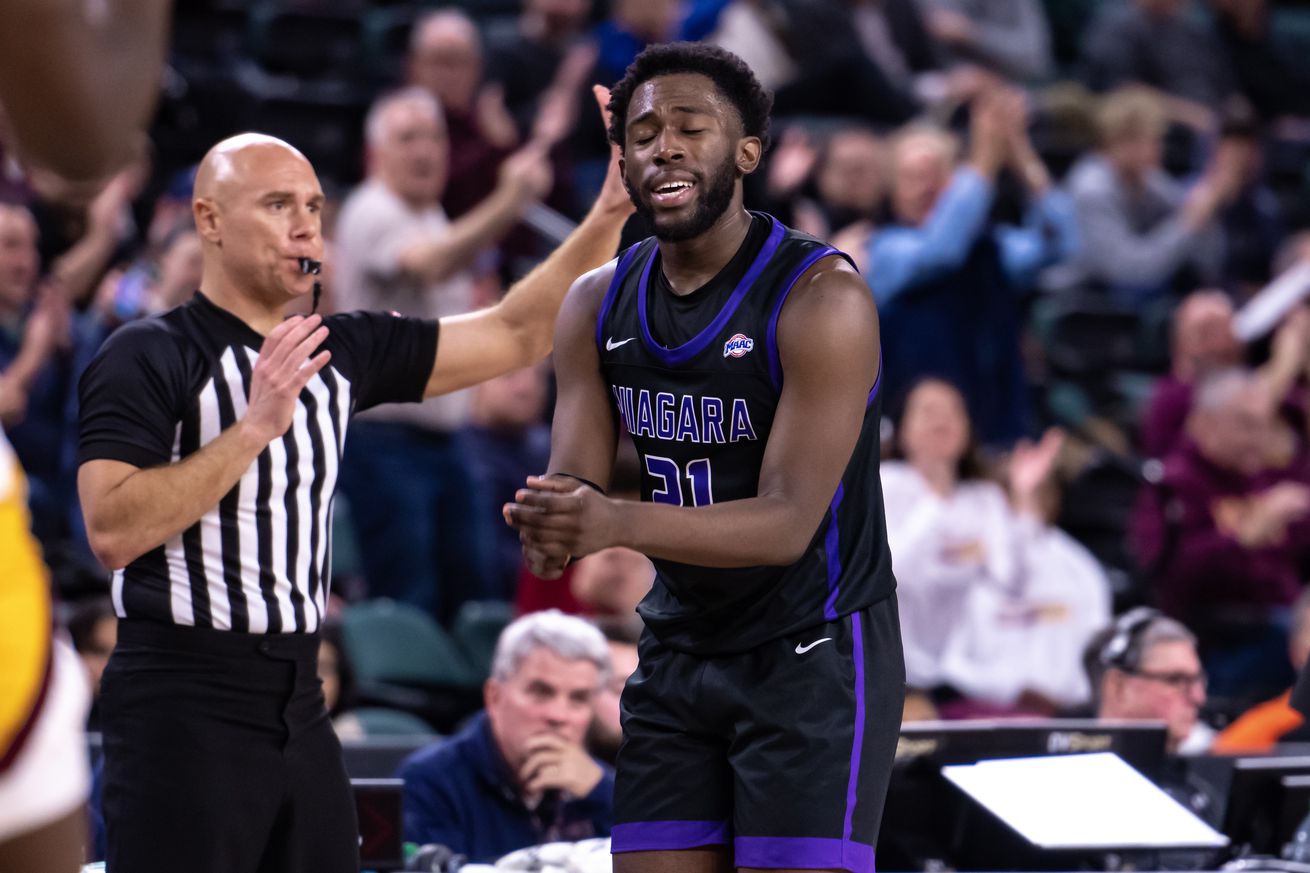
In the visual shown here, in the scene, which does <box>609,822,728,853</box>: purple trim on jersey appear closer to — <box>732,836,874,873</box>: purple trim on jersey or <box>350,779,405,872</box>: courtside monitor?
<box>732,836,874,873</box>: purple trim on jersey

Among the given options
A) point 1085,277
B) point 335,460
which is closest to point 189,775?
point 335,460

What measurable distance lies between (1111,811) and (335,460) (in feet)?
6.18

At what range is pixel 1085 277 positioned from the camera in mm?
10297

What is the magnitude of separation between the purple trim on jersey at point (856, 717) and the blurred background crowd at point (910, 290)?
2598mm

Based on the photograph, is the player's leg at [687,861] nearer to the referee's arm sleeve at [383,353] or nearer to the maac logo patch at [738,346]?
the maac logo patch at [738,346]

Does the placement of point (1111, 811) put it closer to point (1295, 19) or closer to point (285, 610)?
point (285, 610)

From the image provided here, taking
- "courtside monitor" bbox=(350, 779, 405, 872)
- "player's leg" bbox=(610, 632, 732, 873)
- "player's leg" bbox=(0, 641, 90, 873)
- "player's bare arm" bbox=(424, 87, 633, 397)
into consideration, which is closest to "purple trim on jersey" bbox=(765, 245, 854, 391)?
"player's leg" bbox=(610, 632, 732, 873)

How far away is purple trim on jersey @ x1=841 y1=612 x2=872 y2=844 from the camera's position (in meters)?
3.07

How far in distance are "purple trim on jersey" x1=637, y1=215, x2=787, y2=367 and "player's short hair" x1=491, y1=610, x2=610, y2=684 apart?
6.82 feet

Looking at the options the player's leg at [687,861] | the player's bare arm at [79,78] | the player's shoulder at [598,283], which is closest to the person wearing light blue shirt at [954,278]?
the player's shoulder at [598,283]

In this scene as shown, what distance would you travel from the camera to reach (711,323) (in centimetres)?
315

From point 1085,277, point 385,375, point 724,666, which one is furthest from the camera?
point 1085,277

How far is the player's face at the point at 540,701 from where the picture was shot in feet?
A: 16.8

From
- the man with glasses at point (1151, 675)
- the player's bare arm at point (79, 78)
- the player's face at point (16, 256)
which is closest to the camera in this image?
the player's bare arm at point (79, 78)
